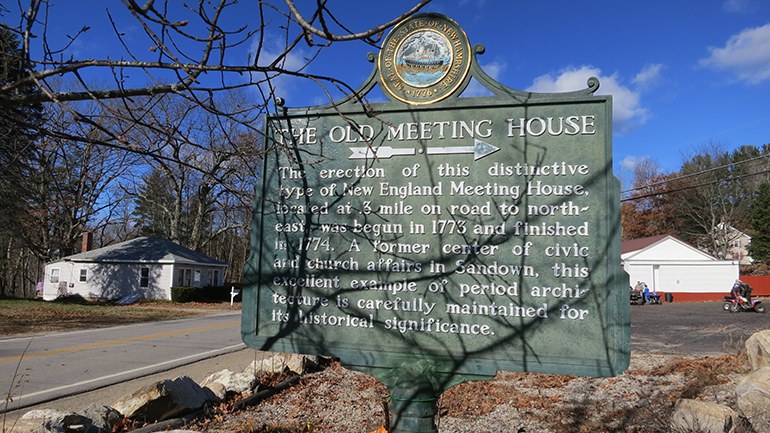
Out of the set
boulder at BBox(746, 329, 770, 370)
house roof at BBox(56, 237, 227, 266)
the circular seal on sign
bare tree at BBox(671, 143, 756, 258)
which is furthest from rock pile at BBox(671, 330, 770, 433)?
bare tree at BBox(671, 143, 756, 258)

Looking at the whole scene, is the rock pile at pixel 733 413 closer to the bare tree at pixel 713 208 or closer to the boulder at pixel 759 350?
the boulder at pixel 759 350

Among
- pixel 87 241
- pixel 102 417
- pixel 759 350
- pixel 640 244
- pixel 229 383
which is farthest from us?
pixel 87 241

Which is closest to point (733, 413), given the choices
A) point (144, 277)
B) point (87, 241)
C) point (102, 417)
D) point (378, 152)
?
point (378, 152)

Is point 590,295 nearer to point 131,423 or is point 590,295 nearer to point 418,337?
point 418,337

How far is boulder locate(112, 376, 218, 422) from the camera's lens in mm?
5730

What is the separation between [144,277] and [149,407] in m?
32.1

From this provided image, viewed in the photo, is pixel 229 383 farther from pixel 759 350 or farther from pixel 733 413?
pixel 759 350

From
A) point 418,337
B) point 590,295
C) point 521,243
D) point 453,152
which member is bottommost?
point 418,337

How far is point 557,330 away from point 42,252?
42.5m

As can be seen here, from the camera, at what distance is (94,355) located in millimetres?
11453

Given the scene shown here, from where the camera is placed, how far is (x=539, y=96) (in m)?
3.06

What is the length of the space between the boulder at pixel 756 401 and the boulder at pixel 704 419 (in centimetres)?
14

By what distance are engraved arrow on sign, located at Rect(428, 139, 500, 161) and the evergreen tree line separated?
49.5 m

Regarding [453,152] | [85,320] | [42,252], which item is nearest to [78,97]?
[453,152]
